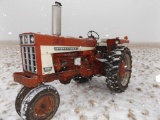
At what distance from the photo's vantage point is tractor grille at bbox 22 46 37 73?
3.45 metres

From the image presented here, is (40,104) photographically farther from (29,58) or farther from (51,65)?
(29,58)

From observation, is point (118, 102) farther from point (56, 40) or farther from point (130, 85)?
point (56, 40)

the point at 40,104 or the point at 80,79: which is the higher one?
the point at 40,104

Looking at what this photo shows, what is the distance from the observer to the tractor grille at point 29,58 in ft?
11.3

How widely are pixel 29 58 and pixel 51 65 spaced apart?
470 millimetres

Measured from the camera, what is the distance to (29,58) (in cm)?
357

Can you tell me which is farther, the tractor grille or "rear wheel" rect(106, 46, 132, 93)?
"rear wheel" rect(106, 46, 132, 93)

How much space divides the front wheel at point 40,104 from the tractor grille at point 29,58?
434 millimetres

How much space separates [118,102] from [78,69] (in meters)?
1.33

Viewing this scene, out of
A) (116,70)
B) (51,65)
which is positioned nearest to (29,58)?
(51,65)

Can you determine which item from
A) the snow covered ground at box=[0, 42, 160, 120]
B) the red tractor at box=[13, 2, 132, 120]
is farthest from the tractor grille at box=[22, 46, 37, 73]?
the snow covered ground at box=[0, 42, 160, 120]

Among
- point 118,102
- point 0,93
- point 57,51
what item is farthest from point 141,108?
point 0,93

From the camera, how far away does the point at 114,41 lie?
5.09 metres

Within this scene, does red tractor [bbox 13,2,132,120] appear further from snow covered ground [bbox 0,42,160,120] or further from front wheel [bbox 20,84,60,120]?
snow covered ground [bbox 0,42,160,120]
